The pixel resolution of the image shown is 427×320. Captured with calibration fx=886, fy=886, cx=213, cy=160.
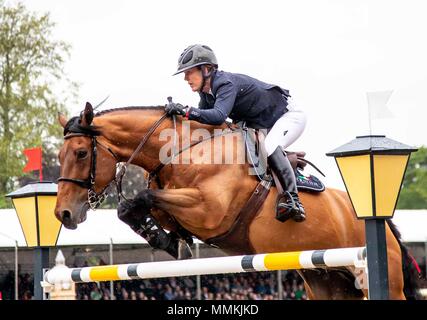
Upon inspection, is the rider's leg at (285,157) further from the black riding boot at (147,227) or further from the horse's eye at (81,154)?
the horse's eye at (81,154)

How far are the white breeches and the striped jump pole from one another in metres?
1.17

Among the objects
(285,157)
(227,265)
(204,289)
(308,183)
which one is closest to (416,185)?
(204,289)

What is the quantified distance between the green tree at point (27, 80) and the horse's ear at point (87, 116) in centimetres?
2084

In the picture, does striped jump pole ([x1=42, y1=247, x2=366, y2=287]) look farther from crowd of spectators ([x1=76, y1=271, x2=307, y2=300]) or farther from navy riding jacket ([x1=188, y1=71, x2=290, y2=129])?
crowd of spectators ([x1=76, y1=271, x2=307, y2=300])

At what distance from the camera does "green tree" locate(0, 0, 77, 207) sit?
27.4 m

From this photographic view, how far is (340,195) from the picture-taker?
22.0 ft

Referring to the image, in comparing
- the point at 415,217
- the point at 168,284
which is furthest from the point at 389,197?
the point at 415,217

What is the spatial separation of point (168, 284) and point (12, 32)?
15139 mm

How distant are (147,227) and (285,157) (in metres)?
1.10

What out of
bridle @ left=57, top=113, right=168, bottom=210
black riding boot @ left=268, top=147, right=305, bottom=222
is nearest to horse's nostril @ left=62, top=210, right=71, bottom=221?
→ bridle @ left=57, top=113, right=168, bottom=210

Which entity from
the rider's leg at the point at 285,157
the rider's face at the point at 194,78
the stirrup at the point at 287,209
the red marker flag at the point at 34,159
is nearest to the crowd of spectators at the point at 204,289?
the red marker flag at the point at 34,159
